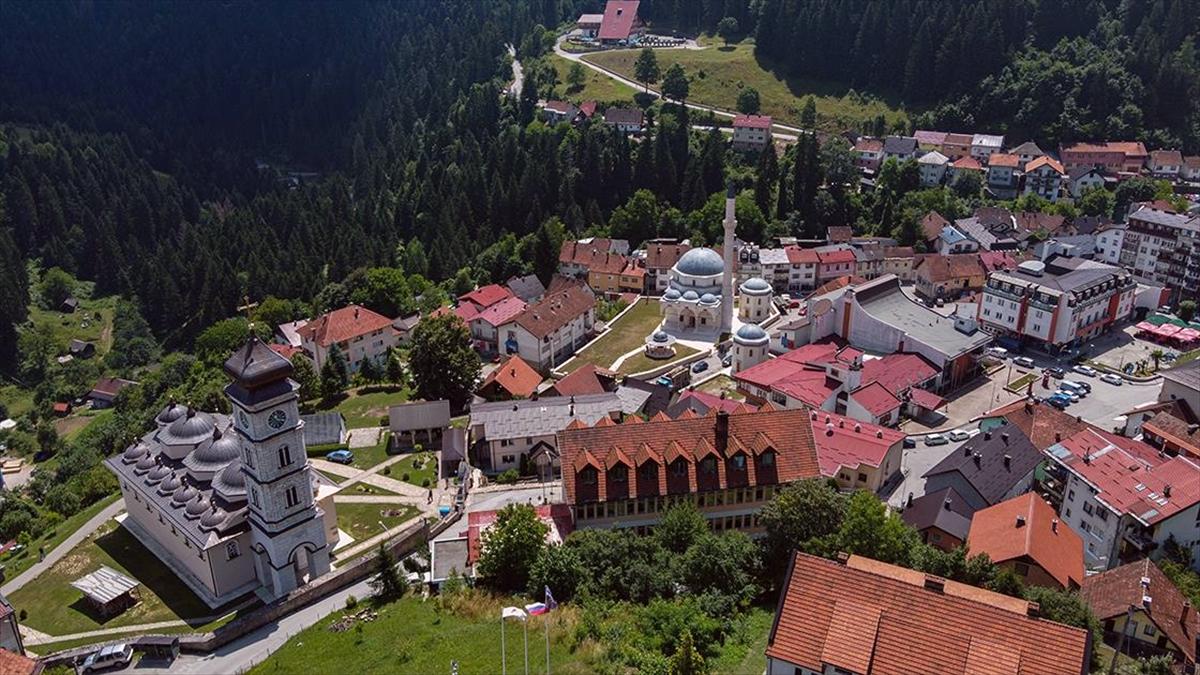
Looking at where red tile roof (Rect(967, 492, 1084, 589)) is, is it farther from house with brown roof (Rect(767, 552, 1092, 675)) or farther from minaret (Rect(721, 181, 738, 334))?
minaret (Rect(721, 181, 738, 334))

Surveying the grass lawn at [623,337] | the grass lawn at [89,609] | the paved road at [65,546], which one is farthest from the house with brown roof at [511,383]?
the grass lawn at [89,609]

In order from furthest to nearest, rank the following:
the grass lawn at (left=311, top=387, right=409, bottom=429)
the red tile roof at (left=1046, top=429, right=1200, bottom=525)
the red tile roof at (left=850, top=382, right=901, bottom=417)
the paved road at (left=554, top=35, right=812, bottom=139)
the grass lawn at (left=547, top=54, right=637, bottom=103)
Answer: the grass lawn at (left=547, top=54, right=637, bottom=103), the paved road at (left=554, top=35, right=812, bottom=139), the grass lawn at (left=311, top=387, right=409, bottom=429), the red tile roof at (left=850, top=382, right=901, bottom=417), the red tile roof at (left=1046, top=429, right=1200, bottom=525)

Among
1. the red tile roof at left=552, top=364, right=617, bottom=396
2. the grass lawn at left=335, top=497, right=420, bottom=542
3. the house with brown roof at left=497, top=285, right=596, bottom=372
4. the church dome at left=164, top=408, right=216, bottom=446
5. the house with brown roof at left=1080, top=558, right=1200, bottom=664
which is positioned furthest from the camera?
the house with brown roof at left=497, top=285, right=596, bottom=372

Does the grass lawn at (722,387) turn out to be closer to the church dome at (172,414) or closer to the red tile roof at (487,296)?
the red tile roof at (487,296)

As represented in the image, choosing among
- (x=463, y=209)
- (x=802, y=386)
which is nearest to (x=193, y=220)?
(x=463, y=209)

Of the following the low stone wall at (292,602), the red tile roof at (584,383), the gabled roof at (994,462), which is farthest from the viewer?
the red tile roof at (584,383)

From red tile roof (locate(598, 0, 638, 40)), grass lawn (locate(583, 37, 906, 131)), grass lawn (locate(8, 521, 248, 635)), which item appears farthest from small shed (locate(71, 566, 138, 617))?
red tile roof (locate(598, 0, 638, 40))

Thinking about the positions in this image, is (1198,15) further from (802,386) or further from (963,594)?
(963,594)
